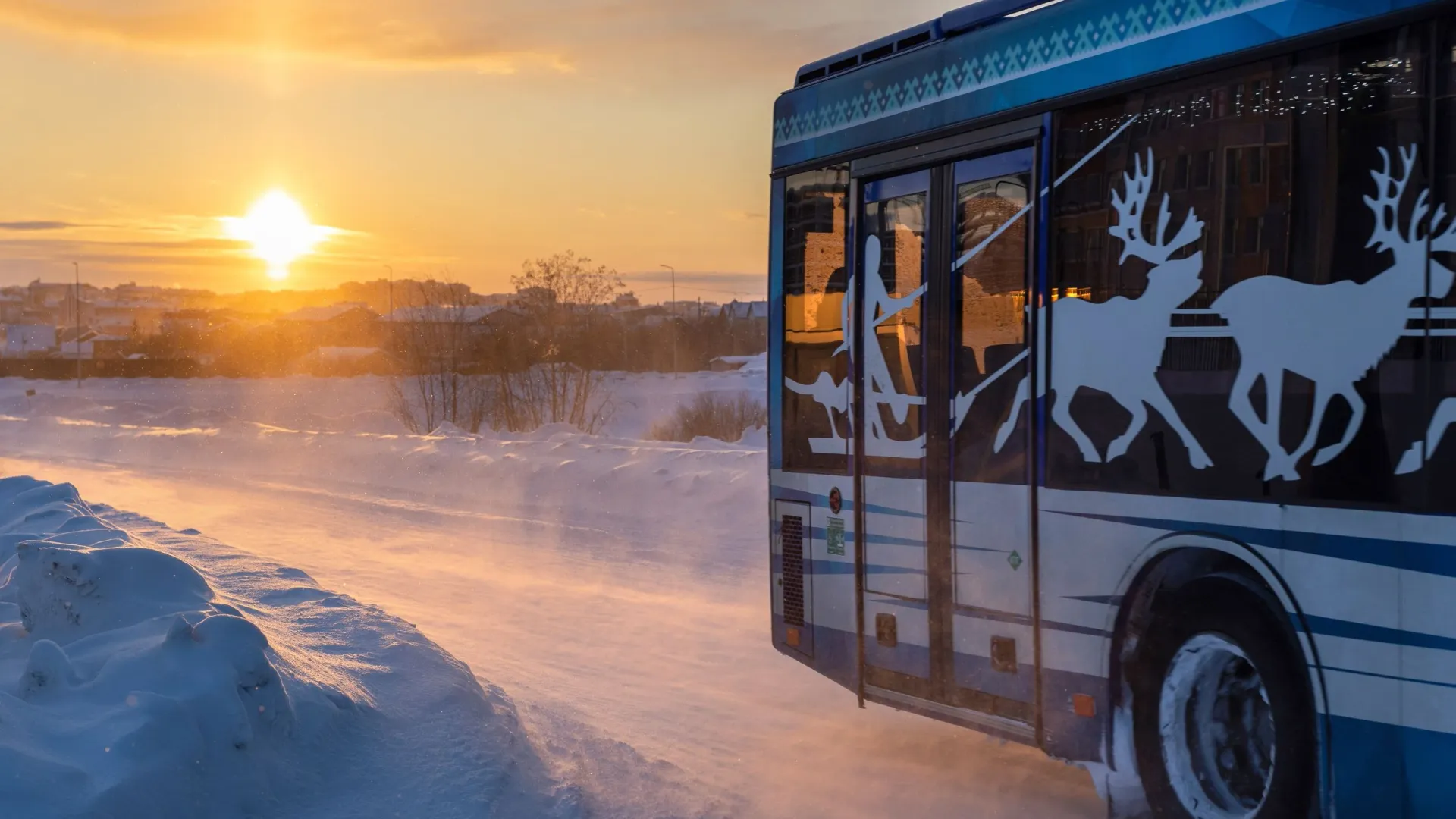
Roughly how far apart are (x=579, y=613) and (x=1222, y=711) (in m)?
7.01

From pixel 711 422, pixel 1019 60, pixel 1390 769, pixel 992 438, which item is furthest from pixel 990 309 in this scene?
pixel 711 422

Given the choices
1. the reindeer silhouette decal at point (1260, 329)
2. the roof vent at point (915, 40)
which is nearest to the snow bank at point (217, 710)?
the reindeer silhouette decal at point (1260, 329)

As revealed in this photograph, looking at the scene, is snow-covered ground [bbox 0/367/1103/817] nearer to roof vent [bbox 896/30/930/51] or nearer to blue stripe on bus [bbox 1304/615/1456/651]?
blue stripe on bus [bbox 1304/615/1456/651]

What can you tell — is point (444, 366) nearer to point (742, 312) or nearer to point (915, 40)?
point (915, 40)

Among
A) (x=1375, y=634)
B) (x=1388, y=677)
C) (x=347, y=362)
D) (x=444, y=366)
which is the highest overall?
(x=444, y=366)

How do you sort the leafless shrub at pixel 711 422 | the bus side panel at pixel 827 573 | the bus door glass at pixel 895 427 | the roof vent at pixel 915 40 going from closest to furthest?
the bus door glass at pixel 895 427 → the roof vent at pixel 915 40 → the bus side panel at pixel 827 573 → the leafless shrub at pixel 711 422

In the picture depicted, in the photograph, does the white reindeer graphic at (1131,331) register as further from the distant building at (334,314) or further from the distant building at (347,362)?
the distant building at (334,314)

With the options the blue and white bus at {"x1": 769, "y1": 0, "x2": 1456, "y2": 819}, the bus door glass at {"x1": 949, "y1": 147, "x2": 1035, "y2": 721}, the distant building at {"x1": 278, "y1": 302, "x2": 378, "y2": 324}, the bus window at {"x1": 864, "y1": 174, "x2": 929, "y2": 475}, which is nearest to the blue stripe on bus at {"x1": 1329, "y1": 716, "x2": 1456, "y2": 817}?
the blue and white bus at {"x1": 769, "y1": 0, "x2": 1456, "y2": 819}

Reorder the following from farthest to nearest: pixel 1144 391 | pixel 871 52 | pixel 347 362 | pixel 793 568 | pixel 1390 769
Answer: pixel 347 362 → pixel 793 568 → pixel 871 52 → pixel 1144 391 → pixel 1390 769

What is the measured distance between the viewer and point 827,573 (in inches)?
294

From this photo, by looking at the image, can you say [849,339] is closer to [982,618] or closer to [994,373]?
[994,373]

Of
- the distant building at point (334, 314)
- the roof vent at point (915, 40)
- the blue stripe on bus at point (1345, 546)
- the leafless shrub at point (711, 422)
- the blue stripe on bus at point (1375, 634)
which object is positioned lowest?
the leafless shrub at point (711, 422)

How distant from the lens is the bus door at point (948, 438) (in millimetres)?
6105

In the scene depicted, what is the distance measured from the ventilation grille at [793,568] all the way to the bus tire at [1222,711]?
257 centimetres
